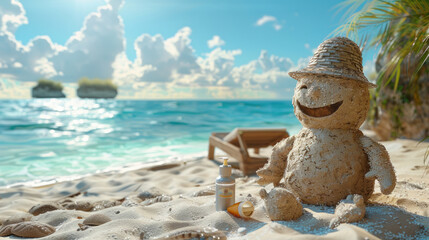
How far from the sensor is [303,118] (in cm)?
279

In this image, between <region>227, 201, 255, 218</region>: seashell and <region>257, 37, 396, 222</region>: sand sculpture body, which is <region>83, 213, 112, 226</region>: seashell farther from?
<region>257, 37, 396, 222</region>: sand sculpture body

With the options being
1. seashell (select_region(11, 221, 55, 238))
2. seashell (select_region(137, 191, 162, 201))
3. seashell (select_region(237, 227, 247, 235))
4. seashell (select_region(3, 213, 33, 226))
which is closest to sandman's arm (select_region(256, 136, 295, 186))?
seashell (select_region(237, 227, 247, 235))

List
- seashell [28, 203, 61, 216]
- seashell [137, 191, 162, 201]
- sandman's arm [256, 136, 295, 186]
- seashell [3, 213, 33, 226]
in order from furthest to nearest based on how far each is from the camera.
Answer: seashell [137, 191, 162, 201]
seashell [28, 203, 61, 216]
seashell [3, 213, 33, 226]
sandman's arm [256, 136, 295, 186]

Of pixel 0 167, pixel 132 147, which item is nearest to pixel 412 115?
pixel 132 147

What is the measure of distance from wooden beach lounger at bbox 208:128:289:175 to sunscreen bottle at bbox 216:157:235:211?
9.20ft

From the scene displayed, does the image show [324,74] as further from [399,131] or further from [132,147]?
[132,147]

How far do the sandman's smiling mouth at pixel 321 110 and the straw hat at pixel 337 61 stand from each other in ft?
0.83

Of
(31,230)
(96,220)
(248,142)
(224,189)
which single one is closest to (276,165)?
(224,189)

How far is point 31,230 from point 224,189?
1810 mm

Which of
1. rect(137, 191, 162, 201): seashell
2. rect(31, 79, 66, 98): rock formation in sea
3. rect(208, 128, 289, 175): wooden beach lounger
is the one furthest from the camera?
rect(31, 79, 66, 98): rock formation in sea

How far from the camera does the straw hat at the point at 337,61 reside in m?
2.60

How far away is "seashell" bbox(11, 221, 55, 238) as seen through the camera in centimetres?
287

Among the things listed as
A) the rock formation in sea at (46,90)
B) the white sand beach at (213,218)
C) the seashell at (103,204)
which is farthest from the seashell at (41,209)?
the rock formation in sea at (46,90)

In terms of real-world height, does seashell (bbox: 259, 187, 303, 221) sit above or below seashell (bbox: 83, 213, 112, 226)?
above
